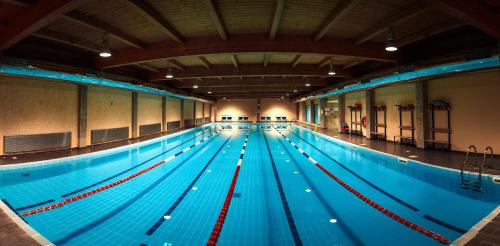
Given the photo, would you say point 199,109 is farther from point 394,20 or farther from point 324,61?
point 394,20

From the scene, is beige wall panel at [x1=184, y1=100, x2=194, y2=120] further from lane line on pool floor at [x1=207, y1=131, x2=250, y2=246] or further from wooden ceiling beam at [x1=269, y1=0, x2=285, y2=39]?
wooden ceiling beam at [x1=269, y1=0, x2=285, y2=39]

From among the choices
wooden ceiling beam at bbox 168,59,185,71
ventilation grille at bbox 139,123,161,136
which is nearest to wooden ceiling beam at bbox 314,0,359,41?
wooden ceiling beam at bbox 168,59,185,71

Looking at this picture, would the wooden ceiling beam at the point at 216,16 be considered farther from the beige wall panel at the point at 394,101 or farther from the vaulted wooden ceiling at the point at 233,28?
the beige wall panel at the point at 394,101

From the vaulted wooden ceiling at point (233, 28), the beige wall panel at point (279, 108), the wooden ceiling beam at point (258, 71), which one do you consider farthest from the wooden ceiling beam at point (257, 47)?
the beige wall panel at point (279, 108)

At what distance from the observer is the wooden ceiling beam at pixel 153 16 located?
3817 millimetres

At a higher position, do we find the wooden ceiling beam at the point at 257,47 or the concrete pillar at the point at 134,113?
the wooden ceiling beam at the point at 257,47

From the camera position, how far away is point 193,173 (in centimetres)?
596

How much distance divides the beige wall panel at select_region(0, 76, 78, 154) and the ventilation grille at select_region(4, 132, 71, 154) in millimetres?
137

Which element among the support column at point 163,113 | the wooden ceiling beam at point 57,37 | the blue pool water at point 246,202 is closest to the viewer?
the blue pool water at point 246,202

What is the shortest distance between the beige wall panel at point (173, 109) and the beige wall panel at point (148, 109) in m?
1.33

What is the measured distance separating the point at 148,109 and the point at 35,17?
10.2 meters

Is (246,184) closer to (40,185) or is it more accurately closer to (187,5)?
(187,5)

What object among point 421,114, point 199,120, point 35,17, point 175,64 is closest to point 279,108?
point 199,120

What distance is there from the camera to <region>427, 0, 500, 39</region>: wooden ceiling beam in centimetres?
326
